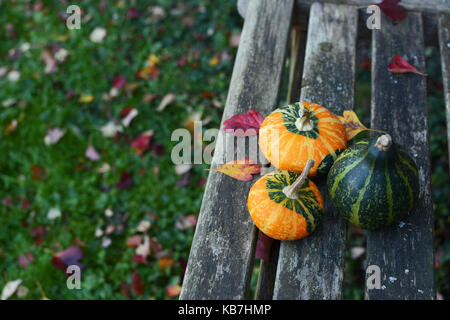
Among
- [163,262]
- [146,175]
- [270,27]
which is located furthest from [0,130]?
[270,27]

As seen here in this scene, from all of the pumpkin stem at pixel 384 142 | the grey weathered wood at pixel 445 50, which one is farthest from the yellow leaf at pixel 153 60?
the pumpkin stem at pixel 384 142

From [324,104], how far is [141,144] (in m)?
1.54

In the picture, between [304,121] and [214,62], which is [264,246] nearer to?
[304,121]

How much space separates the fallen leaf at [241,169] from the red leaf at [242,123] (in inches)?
5.2

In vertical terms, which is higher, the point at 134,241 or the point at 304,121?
the point at 304,121

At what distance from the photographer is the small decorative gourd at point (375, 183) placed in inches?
50.3

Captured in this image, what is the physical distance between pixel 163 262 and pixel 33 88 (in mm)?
1831

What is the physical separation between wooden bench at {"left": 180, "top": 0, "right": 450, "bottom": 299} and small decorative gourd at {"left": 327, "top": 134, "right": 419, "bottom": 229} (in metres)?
0.13

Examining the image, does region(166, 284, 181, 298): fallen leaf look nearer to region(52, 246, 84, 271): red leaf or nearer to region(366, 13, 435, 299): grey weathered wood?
region(52, 246, 84, 271): red leaf

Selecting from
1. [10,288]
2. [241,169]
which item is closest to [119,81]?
[10,288]

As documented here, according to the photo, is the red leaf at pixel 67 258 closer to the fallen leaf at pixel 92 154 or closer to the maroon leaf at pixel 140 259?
the maroon leaf at pixel 140 259

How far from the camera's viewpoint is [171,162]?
9.46ft

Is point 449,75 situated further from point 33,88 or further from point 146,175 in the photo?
point 33,88

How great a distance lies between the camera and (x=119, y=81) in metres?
3.23
